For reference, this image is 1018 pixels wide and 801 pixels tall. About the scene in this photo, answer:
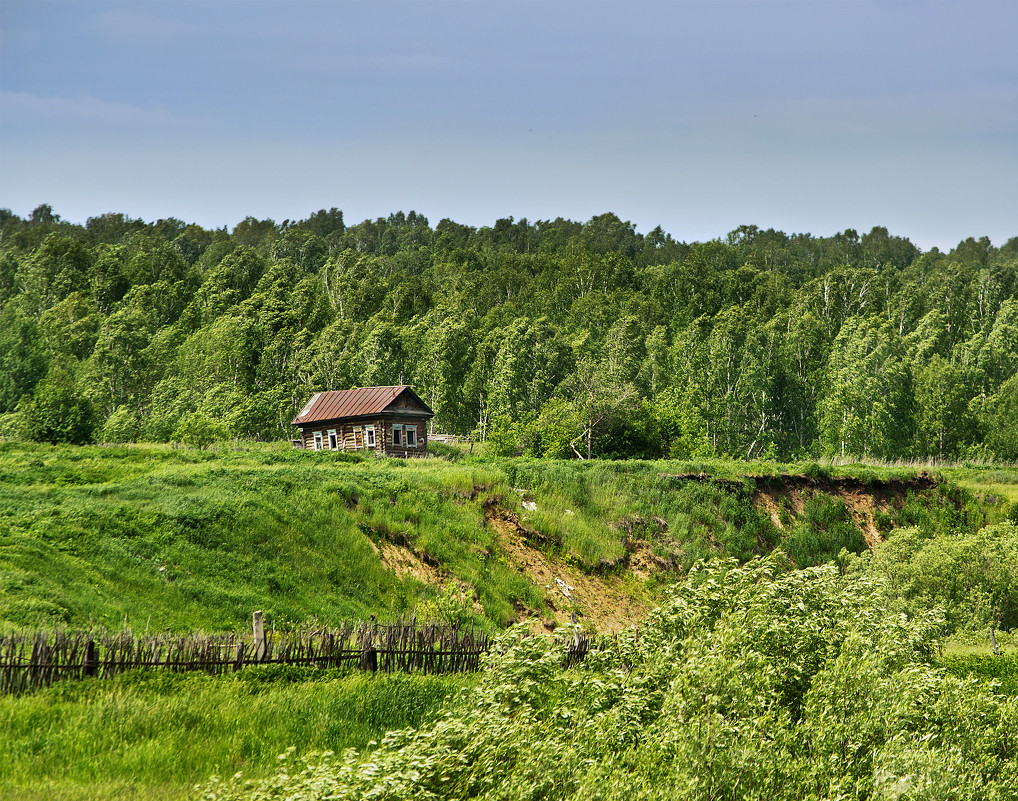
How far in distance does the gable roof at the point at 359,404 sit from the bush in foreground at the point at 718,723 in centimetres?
3630

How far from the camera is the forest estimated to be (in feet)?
213

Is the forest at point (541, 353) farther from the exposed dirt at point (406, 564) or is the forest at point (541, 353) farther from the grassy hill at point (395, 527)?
the exposed dirt at point (406, 564)

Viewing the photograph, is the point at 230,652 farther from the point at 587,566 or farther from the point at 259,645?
the point at 587,566

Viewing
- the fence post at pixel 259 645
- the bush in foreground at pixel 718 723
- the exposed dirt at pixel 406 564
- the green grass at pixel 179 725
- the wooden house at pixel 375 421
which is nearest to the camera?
the bush in foreground at pixel 718 723

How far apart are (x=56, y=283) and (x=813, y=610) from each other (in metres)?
97.6

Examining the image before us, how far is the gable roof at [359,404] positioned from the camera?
54.1 metres

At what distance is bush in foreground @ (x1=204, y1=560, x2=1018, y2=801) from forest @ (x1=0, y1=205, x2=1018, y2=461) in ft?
130

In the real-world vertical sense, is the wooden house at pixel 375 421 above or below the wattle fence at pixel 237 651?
above

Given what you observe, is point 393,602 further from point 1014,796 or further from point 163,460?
point 1014,796

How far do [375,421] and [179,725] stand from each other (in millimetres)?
39375

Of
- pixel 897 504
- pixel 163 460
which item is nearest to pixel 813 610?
pixel 163 460

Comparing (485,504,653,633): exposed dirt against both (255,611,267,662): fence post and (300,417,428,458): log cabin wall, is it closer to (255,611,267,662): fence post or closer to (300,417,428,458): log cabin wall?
(300,417,428,458): log cabin wall

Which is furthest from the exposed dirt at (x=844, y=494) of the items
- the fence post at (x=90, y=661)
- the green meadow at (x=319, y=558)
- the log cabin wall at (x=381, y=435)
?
the fence post at (x=90, y=661)

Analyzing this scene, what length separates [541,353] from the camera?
77.1 meters
